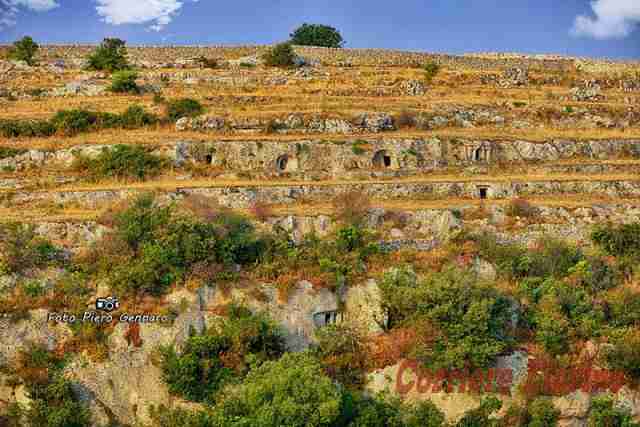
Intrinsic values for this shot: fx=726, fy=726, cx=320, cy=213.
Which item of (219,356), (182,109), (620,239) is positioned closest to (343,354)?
(219,356)

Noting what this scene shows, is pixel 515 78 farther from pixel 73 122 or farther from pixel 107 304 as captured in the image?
pixel 107 304

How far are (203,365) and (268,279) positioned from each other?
14.6ft

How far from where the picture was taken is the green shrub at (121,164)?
3309cm

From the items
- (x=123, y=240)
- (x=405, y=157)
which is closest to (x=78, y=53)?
(x=405, y=157)

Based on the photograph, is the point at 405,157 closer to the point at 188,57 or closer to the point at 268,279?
the point at 268,279

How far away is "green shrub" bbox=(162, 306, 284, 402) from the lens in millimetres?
21688

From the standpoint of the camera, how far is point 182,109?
129 ft

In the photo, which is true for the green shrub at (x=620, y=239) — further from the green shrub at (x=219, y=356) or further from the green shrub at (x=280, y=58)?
the green shrub at (x=280, y=58)

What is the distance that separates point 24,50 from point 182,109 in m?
21.6

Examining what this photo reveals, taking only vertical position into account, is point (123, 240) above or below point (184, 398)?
above

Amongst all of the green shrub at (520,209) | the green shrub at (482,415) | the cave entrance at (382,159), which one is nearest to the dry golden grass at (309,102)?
the cave entrance at (382,159)

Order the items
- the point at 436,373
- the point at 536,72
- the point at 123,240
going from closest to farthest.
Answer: the point at 436,373
the point at 123,240
the point at 536,72

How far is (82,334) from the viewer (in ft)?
73.1

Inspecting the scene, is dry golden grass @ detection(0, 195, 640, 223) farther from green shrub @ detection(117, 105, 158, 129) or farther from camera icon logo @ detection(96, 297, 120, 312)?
green shrub @ detection(117, 105, 158, 129)
